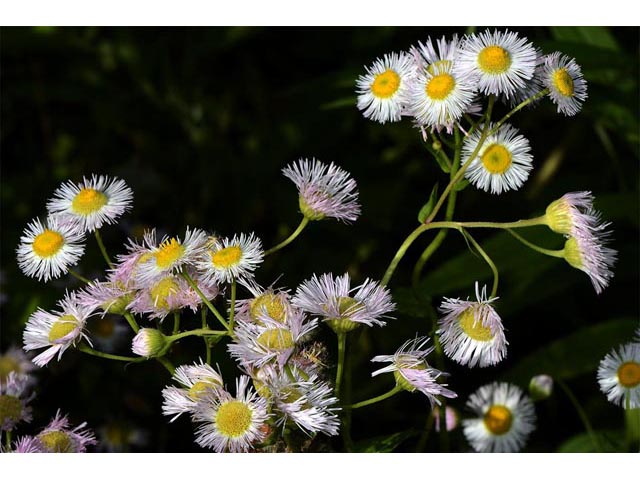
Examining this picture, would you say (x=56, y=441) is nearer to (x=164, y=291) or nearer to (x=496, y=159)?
(x=164, y=291)

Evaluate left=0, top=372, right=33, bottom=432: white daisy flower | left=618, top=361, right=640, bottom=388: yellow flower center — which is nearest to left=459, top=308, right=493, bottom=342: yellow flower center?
left=618, top=361, right=640, bottom=388: yellow flower center

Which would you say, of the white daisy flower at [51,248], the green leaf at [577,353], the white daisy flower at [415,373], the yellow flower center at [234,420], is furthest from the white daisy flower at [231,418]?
the green leaf at [577,353]

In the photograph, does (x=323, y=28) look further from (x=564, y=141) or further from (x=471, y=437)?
(x=471, y=437)

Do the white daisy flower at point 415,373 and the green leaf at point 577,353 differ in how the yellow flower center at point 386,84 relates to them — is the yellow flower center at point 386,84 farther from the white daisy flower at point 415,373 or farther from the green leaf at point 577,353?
the green leaf at point 577,353

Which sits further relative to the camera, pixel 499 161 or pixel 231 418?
pixel 499 161

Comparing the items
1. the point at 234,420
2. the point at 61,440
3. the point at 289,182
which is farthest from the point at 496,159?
the point at 289,182

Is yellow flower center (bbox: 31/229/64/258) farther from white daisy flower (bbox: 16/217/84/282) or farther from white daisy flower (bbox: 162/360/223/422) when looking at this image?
white daisy flower (bbox: 162/360/223/422)

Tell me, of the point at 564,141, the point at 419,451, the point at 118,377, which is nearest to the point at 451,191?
the point at 419,451
